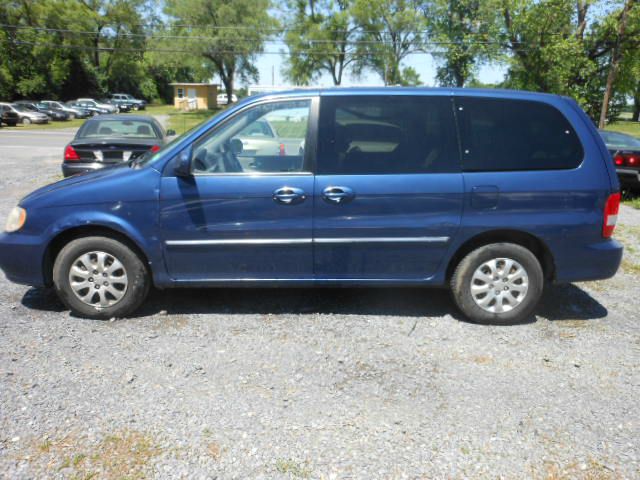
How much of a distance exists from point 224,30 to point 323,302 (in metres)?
48.1

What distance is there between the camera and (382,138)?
438cm

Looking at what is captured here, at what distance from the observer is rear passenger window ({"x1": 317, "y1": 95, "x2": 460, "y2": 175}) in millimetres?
4367

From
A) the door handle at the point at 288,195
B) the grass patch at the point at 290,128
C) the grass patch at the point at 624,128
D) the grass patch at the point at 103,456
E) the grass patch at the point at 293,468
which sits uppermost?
the grass patch at the point at 624,128

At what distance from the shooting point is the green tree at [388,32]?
156 ft

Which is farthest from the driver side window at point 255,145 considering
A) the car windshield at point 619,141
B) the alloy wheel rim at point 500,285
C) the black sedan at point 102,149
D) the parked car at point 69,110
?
the parked car at point 69,110

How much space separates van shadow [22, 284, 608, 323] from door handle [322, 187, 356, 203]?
108 centimetres

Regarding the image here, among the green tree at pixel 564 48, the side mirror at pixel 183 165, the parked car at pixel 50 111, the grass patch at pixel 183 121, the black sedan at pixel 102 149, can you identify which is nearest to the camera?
the side mirror at pixel 183 165

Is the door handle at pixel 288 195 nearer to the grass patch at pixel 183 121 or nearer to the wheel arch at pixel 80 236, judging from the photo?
the wheel arch at pixel 80 236

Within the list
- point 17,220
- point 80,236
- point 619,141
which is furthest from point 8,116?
point 80,236

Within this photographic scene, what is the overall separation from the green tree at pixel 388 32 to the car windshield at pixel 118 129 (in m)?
40.0

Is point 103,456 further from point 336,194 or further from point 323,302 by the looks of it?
point 323,302

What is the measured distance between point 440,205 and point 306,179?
109 cm

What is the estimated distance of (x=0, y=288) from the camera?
5.26 meters

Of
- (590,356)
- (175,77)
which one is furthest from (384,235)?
(175,77)
